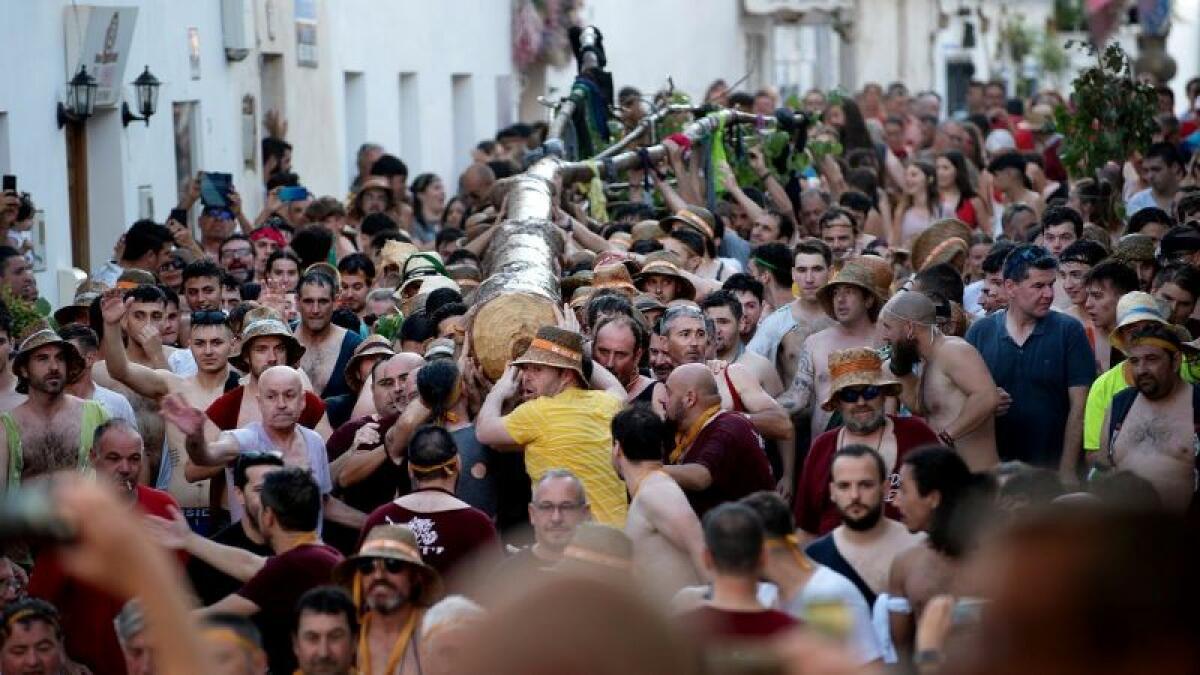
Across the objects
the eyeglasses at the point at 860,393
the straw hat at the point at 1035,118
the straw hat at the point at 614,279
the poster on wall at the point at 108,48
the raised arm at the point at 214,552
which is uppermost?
the poster on wall at the point at 108,48

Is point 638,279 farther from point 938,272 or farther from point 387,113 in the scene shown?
point 387,113

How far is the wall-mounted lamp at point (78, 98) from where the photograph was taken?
57.3 feet

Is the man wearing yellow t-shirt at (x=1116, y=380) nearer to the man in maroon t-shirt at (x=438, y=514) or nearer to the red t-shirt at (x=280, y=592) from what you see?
the man in maroon t-shirt at (x=438, y=514)

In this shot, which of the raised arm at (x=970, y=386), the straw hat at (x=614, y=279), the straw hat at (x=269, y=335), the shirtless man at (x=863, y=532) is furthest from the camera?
the straw hat at (x=614, y=279)

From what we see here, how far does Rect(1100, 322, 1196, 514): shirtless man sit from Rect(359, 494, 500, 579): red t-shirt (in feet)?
9.48

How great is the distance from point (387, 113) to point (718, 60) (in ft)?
50.7

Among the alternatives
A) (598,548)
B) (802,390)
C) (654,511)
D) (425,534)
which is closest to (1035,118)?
(802,390)

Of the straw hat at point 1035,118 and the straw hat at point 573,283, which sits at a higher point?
the straw hat at point 1035,118

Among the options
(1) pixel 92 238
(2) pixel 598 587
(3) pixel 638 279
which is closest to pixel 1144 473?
(3) pixel 638 279

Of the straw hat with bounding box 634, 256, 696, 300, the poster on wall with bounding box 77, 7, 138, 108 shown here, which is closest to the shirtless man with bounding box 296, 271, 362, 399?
the straw hat with bounding box 634, 256, 696, 300

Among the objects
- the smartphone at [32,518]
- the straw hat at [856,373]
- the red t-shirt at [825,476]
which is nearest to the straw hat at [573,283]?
the straw hat at [856,373]

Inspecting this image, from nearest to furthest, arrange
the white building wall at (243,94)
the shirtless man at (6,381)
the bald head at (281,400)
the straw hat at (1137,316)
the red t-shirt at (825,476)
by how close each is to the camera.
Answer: the red t-shirt at (825,476), the bald head at (281,400), the shirtless man at (6,381), the straw hat at (1137,316), the white building wall at (243,94)

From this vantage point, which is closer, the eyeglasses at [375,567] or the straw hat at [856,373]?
the eyeglasses at [375,567]

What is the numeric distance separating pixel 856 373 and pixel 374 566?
2.71 meters
